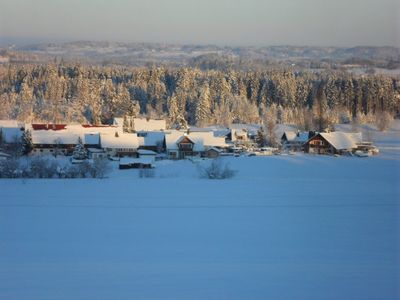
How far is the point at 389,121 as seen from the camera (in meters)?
39.8

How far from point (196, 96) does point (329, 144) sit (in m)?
20.0

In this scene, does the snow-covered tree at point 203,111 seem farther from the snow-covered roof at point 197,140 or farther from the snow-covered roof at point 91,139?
the snow-covered roof at point 91,139

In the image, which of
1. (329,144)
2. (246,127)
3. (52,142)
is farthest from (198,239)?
(246,127)

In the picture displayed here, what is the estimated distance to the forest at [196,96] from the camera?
4372 centimetres

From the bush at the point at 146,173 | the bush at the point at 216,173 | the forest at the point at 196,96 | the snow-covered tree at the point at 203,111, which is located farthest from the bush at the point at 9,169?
the snow-covered tree at the point at 203,111

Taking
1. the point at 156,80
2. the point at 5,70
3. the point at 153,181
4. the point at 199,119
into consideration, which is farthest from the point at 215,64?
the point at 153,181

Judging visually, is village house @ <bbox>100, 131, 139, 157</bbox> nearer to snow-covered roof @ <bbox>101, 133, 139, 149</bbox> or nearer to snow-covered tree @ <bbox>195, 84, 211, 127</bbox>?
snow-covered roof @ <bbox>101, 133, 139, 149</bbox>

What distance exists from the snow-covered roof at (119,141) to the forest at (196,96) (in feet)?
34.7

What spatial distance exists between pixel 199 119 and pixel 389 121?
14133mm

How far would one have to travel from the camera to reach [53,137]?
2759 cm

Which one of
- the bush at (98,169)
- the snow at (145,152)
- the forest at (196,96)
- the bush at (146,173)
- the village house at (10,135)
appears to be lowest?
the snow at (145,152)

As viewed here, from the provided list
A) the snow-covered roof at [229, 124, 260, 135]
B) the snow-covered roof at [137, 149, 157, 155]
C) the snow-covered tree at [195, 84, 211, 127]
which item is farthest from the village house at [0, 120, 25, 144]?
the snow-covered roof at [229, 124, 260, 135]

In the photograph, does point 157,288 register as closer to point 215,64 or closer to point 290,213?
point 290,213

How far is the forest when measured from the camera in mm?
43719
